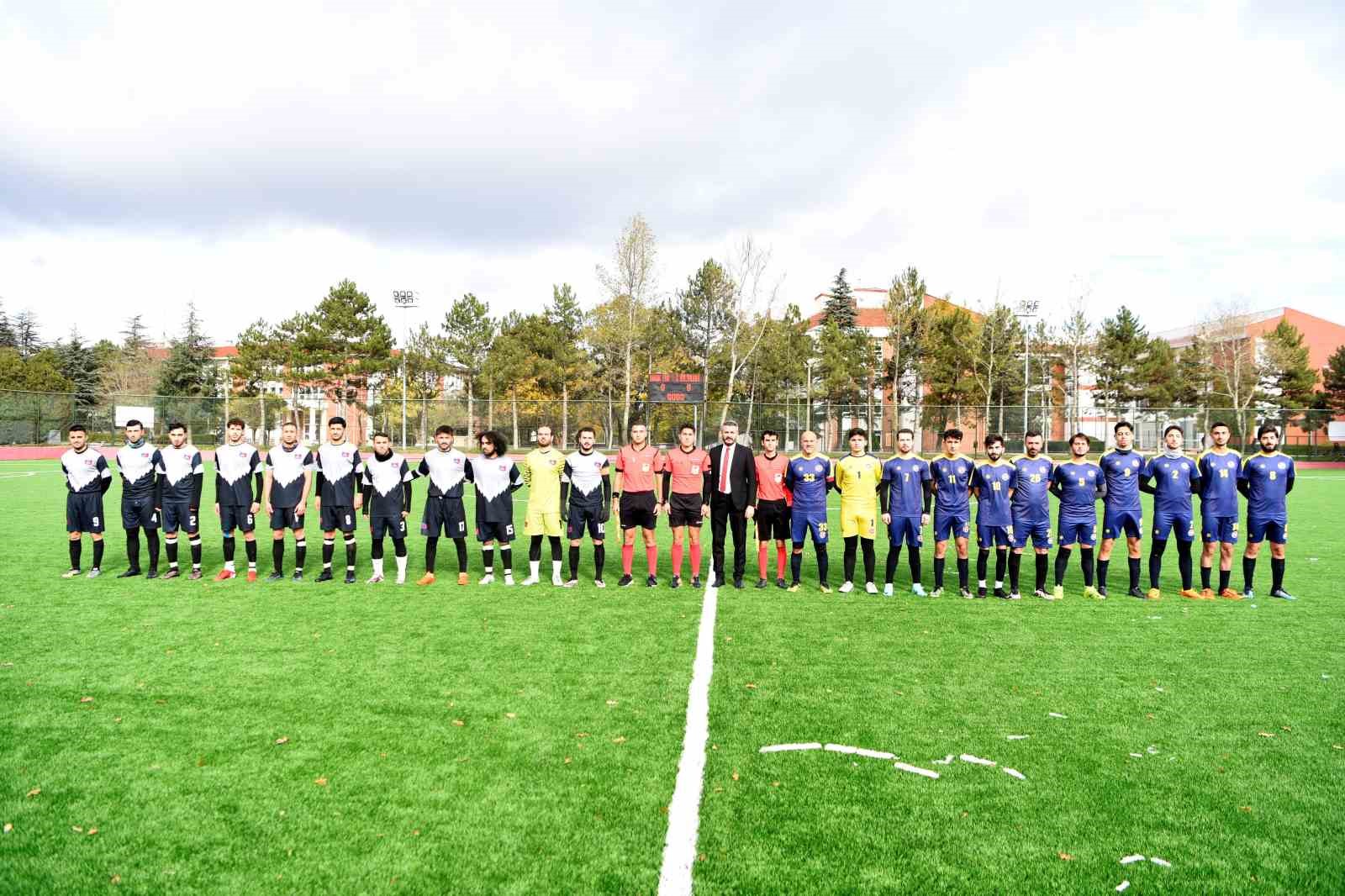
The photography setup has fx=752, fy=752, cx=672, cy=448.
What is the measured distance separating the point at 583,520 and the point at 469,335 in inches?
1662

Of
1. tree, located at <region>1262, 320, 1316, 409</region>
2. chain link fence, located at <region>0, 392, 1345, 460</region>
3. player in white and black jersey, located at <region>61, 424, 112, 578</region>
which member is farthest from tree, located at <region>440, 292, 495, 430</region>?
tree, located at <region>1262, 320, 1316, 409</region>

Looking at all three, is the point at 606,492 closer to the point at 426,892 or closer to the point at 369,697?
the point at 369,697

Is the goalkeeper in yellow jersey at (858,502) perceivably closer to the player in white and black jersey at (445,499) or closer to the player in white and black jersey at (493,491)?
the player in white and black jersey at (493,491)

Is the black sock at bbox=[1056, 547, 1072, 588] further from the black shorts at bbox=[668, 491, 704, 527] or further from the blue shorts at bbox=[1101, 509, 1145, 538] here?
the black shorts at bbox=[668, 491, 704, 527]

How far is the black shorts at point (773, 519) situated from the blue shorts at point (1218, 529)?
4559 millimetres

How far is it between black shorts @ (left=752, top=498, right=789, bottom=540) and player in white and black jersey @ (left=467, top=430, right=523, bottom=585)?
2763mm

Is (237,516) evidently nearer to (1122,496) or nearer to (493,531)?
(493,531)

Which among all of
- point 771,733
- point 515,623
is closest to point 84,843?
point 771,733

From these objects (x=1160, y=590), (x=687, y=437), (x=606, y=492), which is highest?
(x=687, y=437)

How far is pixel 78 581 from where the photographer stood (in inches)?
324

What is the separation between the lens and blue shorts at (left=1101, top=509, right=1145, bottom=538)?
27.3 ft

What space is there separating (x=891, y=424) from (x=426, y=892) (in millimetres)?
36446

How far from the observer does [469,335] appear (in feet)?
158

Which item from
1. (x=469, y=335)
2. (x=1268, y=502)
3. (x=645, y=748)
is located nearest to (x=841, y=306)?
(x=469, y=335)
